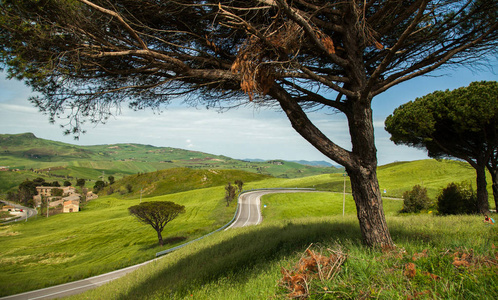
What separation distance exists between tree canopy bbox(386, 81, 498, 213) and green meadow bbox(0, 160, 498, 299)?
4.66m

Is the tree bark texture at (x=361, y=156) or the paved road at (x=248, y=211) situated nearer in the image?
the tree bark texture at (x=361, y=156)

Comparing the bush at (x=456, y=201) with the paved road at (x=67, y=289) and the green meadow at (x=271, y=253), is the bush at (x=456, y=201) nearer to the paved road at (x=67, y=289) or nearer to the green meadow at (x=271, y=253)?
the green meadow at (x=271, y=253)

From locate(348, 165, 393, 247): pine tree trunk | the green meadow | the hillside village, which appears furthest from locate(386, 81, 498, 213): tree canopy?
the hillside village

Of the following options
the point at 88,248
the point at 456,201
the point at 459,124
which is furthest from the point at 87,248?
the point at 459,124

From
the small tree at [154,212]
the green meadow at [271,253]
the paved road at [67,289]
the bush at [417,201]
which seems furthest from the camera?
the small tree at [154,212]

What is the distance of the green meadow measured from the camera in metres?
2.72

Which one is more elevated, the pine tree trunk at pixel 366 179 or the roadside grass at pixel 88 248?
the pine tree trunk at pixel 366 179

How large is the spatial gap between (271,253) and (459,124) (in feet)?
50.2

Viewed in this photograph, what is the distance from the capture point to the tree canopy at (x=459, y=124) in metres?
13.4

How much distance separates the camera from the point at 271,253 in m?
6.25

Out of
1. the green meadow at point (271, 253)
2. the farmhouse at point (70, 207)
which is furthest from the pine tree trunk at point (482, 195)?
the farmhouse at point (70, 207)

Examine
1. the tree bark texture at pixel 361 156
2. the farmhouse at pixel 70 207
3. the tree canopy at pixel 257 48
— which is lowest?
the farmhouse at pixel 70 207

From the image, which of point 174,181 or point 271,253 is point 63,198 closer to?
point 174,181

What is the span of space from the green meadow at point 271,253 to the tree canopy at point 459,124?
15.3ft
